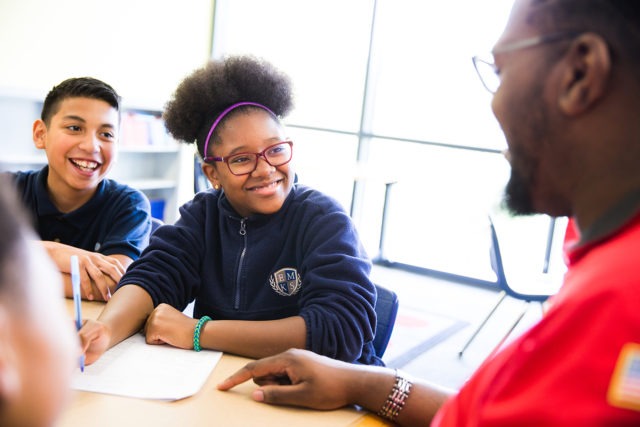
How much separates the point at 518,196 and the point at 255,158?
90 cm

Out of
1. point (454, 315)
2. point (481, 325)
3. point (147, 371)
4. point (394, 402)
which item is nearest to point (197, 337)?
point (147, 371)

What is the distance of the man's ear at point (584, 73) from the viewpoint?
0.63 m

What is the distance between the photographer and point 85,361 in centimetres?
113

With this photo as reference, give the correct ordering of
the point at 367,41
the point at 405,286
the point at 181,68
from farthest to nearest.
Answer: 1. the point at 181,68
2. the point at 367,41
3. the point at 405,286

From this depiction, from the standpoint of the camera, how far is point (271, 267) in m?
1.53

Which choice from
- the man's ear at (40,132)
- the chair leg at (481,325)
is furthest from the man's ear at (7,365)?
the chair leg at (481,325)

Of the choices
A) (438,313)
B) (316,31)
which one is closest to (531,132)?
(438,313)

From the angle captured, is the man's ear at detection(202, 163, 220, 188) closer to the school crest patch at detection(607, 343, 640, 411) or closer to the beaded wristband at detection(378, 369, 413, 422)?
the beaded wristband at detection(378, 369, 413, 422)

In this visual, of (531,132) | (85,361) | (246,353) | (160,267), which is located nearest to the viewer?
(531,132)

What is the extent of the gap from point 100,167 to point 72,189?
0.12 m

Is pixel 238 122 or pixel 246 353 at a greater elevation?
pixel 238 122

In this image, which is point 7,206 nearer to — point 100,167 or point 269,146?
point 269,146


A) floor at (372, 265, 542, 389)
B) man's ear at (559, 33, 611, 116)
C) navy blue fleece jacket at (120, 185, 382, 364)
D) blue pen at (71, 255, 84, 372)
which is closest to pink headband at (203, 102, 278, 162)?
navy blue fleece jacket at (120, 185, 382, 364)

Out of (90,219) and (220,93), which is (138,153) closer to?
(90,219)
